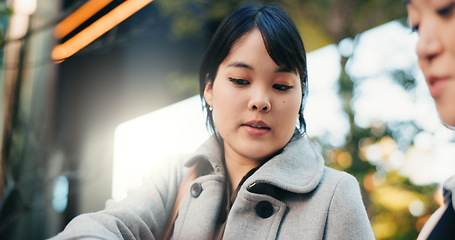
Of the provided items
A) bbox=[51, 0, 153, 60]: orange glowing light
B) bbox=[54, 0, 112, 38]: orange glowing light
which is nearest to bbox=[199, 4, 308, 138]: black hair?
bbox=[51, 0, 153, 60]: orange glowing light

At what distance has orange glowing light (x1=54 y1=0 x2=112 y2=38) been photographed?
2.33 meters

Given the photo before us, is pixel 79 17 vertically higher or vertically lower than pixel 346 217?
higher

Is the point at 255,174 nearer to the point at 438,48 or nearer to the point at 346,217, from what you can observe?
the point at 346,217

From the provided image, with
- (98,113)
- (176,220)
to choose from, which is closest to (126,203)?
(176,220)

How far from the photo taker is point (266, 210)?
77 cm

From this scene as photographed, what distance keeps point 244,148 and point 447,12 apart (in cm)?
41

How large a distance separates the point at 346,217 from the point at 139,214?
0.41 metres

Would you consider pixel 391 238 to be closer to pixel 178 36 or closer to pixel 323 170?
pixel 178 36

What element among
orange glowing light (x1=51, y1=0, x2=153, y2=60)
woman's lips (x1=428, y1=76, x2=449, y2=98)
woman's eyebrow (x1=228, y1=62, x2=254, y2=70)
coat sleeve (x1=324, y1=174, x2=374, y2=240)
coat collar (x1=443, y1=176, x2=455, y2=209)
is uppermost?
orange glowing light (x1=51, y1=0, x2=153, y2=60)

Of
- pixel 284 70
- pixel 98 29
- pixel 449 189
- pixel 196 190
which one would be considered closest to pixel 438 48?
pixel 449 189

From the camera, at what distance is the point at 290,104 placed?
743 mm

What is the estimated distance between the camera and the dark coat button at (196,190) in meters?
0.84

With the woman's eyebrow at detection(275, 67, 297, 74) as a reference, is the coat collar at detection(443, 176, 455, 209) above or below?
below

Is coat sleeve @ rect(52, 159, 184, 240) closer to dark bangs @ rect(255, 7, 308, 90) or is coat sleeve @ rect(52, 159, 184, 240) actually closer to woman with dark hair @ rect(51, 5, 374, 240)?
woman with dark hair @ rect(51, 5, 374, 240)
